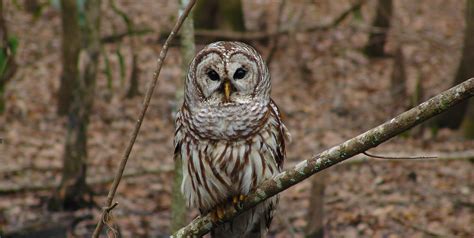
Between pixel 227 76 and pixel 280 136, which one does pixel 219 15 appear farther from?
pixel 227 76

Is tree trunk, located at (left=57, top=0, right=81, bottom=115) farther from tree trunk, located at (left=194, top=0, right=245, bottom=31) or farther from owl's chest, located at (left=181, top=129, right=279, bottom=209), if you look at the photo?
owl's chest, located at (left=181, top=129, right=279, bottom=209)

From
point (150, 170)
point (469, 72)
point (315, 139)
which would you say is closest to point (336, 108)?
point (315, 139)

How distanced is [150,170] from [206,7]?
6901mm

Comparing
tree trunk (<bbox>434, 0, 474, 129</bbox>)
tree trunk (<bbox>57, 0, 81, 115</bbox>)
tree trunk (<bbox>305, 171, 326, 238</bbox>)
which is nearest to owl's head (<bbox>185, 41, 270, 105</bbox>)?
tree trunk (<bbox>305, 171, 326, 238</bbox>)

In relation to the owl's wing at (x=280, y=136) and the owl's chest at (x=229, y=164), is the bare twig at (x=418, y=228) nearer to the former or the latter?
the owl's wing at (x=280, y=136)

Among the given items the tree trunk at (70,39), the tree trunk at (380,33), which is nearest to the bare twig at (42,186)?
the tree trunk at (70,39)

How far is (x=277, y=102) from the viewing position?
43.5 ft

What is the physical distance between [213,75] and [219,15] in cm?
1122

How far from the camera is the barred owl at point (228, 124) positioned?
4.53m

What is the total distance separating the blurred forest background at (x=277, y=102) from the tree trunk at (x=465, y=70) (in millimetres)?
19

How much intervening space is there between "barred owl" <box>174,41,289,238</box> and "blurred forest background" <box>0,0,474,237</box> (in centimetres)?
71

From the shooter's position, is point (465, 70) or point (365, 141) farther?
point (465, 70)

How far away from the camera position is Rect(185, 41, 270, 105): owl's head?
176 inches

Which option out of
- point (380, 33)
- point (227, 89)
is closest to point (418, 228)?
point (227, 89)
